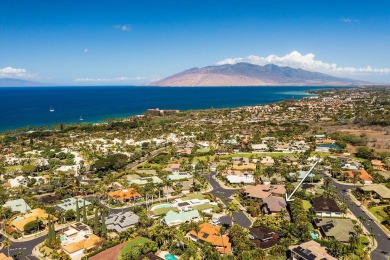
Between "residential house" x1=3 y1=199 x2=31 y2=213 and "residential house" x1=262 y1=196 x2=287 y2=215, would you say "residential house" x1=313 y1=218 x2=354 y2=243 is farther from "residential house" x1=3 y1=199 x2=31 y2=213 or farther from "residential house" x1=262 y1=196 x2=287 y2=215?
"residential house" x1=3 y1=199 x2=31 y2=213

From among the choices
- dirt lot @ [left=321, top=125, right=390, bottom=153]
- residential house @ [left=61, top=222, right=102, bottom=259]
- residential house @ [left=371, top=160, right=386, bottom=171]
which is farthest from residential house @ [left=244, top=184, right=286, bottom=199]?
dirt lot @ [left=321, top=125, right=390, bottom=153]

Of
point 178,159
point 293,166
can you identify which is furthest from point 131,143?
point 293,166

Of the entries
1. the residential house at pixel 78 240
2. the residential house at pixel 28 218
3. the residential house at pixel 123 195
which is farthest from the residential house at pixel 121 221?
the residential house at pixel 28 218

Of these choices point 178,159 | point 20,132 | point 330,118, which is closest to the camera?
point 178,159

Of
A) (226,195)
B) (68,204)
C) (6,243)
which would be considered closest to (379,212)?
(226,195)

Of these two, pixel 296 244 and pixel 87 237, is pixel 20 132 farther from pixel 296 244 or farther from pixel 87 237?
pixel 296 244

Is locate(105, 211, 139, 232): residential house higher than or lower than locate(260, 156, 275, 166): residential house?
higher
